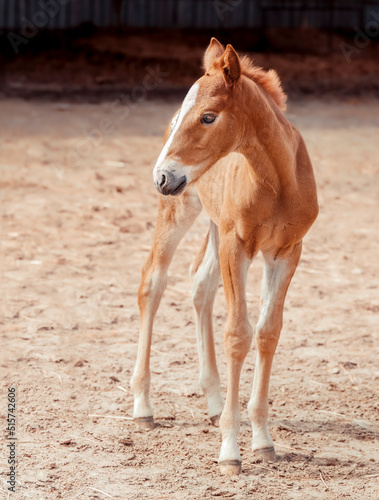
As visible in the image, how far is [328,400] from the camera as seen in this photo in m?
4.49

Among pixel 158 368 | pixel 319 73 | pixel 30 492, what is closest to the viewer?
pixel 30 492

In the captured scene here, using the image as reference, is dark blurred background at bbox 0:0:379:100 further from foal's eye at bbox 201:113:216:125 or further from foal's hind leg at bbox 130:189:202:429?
foal's eye at bbox 201:113:216:125

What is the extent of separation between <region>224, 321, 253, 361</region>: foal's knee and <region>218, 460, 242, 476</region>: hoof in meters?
0.49

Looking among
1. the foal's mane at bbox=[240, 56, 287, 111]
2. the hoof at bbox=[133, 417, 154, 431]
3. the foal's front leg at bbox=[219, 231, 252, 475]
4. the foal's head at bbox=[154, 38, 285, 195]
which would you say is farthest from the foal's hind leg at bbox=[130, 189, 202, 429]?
the foal's head at bbox=[154, 38, 285, 195]

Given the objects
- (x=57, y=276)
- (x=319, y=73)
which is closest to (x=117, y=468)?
(x=57, y=276)

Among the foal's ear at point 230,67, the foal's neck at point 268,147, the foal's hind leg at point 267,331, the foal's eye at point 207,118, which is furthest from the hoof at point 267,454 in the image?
the foal's ear at point 230,67

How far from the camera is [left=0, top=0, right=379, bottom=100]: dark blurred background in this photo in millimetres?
13734

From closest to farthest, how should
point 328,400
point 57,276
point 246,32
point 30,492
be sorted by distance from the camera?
point 30,492 < point 328,400 < point 57,276 < point 246,32

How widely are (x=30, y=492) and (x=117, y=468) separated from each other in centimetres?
45

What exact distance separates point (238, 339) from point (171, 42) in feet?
48.4

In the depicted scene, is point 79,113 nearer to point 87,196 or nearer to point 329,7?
point 87,196

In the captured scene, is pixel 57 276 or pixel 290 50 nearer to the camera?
pixel 57 276

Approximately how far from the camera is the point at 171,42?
17.5m

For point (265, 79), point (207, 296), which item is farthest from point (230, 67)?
point (207, 296)
